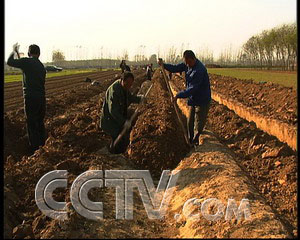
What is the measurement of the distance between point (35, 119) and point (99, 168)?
7.21 feet

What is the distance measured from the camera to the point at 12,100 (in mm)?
17734

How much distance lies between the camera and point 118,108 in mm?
6113

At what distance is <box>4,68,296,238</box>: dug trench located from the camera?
4.19 metres

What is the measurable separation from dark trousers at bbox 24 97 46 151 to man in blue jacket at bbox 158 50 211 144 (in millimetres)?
2806

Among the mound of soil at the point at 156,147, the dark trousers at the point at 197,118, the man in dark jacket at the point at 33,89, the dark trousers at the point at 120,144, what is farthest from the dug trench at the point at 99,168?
the man in dark jacket at the point at 33,89

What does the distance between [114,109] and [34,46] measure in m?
2.45

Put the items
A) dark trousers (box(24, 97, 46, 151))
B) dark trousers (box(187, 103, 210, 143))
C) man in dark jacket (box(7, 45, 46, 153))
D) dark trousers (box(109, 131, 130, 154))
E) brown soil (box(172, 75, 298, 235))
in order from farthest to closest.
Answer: dark trousers (box(187, 103, 210, 143)), dark trousers (box(24, 97, 46, 151)), man in dark jacket (box(7, 45, 46, 153)), dark trousers (box(109, 131, 130, 154)), brown soil (box(172, 75, 298, 235))

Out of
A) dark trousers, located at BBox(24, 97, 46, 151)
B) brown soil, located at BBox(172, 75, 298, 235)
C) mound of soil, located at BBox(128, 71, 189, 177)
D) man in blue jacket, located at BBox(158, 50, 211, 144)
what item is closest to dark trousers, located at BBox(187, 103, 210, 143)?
man in blue jacket, located at BBox(158, 50, 211, 144)

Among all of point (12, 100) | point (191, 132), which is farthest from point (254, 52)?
point (191, 132)

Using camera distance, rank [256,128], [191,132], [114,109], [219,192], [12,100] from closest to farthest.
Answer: [219,192] → [114,109] → [191,132] → [256,128] → [12,100]

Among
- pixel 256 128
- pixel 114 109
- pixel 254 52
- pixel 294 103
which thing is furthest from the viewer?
pixel 254 52

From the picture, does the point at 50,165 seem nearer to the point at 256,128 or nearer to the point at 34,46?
the point at 34,46

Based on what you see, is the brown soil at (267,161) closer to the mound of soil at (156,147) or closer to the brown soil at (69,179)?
the mound of soil at (156,147)

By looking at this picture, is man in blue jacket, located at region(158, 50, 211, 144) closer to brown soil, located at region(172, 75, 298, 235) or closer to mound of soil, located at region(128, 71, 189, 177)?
mound of soil, located at region(128, 71, 189, 177)
